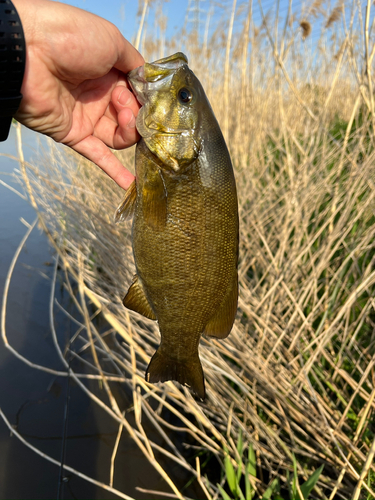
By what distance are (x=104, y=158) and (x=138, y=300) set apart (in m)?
0.77

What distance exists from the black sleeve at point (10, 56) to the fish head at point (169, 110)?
0.41 m

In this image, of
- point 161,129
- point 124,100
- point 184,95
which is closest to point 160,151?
point 161,129

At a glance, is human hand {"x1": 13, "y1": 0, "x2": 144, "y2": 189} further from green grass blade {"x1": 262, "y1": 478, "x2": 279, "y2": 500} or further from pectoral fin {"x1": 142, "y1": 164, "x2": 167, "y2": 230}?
green grass blade {"x1": 262, "y1": 478, "x2": 279, "y2": 500}

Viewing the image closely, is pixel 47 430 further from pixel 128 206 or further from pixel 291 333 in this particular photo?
pixel 128 206

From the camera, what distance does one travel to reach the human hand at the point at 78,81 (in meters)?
1.45

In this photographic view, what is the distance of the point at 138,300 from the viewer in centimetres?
148

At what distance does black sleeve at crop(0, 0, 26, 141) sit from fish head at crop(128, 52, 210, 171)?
0.41 meters

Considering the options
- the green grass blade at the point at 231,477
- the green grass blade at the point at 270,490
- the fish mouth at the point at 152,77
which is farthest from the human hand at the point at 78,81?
the green grass blade at the point at 270,490

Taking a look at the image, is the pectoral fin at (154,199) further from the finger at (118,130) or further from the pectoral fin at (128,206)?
the finger at (118,130)

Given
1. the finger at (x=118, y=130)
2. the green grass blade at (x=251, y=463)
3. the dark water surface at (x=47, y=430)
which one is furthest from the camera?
the dark water surface at (x=47, y=430)

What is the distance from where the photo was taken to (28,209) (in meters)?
A: 7.12

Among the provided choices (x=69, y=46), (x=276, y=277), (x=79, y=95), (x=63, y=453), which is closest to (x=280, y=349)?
(x=276, y=277)

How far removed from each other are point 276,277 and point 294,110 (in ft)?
8.08

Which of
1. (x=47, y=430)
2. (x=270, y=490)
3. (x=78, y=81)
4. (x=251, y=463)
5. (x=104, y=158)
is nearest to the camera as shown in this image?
(x=78, y=81)
